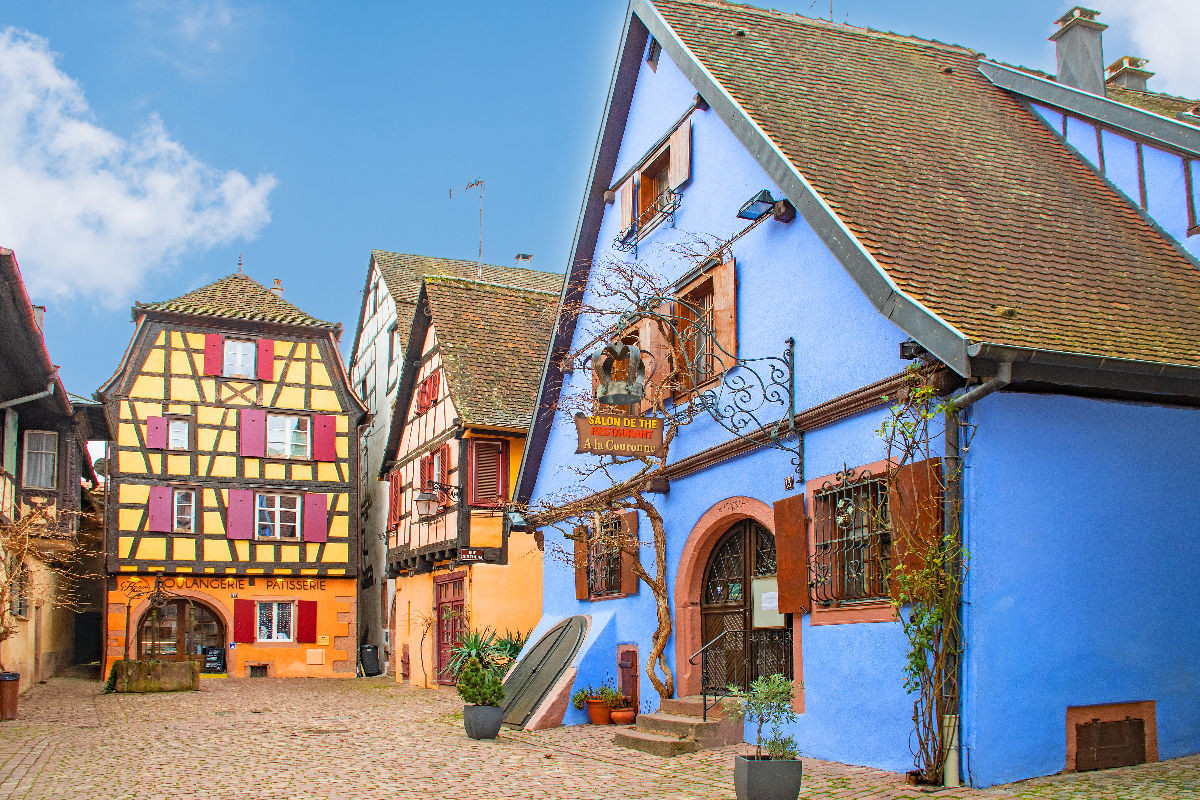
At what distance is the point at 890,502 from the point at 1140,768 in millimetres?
2488

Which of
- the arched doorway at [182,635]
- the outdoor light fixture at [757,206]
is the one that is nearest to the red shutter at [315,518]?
the arched doorway at [182,635]

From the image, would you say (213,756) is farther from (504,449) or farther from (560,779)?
(504,449)

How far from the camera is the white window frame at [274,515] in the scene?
2884 centimetres

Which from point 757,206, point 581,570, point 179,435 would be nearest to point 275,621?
point 179,435

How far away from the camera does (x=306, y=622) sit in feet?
94.0

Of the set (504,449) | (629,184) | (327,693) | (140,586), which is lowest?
(327,693)

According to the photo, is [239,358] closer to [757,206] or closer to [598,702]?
[598,702]

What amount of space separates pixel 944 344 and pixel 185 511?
23523 millimetres

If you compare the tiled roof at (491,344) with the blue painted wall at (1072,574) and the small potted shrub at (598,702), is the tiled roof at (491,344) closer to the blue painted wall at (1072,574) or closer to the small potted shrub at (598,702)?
the small potted shrub at (598,702)

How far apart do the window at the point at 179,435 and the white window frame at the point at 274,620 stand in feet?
13.4

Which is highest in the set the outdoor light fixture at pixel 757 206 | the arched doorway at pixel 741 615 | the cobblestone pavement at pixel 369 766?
the outdoor light fixture at pixel 757 206

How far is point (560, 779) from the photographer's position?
9836mm

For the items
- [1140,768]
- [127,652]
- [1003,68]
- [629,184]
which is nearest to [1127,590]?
[1140,768]

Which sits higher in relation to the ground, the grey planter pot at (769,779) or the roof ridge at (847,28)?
the roof ridge at (847,28)
